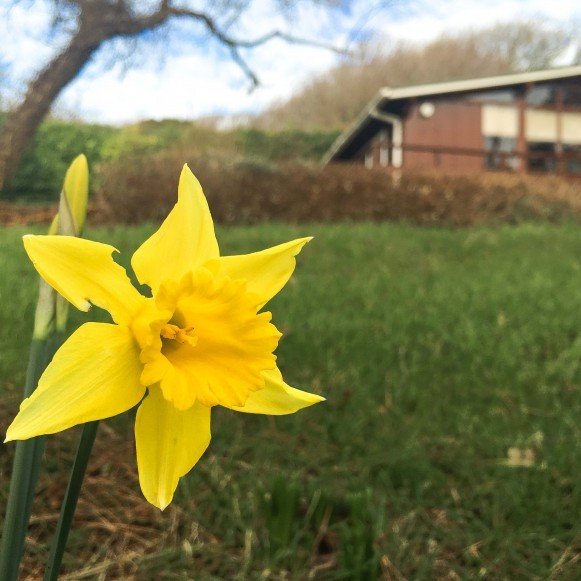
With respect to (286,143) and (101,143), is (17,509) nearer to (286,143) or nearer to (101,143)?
(101,143)

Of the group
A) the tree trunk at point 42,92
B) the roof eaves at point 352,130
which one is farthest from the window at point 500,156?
the tree trunk at point 42,92

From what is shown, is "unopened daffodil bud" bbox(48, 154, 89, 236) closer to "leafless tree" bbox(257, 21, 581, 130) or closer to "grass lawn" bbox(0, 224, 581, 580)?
"grass lawn" bbox(0, 224, 581, 580)

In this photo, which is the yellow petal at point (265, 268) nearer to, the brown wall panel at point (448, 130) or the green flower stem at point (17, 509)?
the green flower stem at point (17, 509)

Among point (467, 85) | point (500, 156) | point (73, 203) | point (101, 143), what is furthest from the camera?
point (101, 143)

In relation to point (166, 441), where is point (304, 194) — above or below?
below

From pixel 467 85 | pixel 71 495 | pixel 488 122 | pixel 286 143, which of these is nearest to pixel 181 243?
pixel 71 495

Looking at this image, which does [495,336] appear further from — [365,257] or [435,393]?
[365,257]
